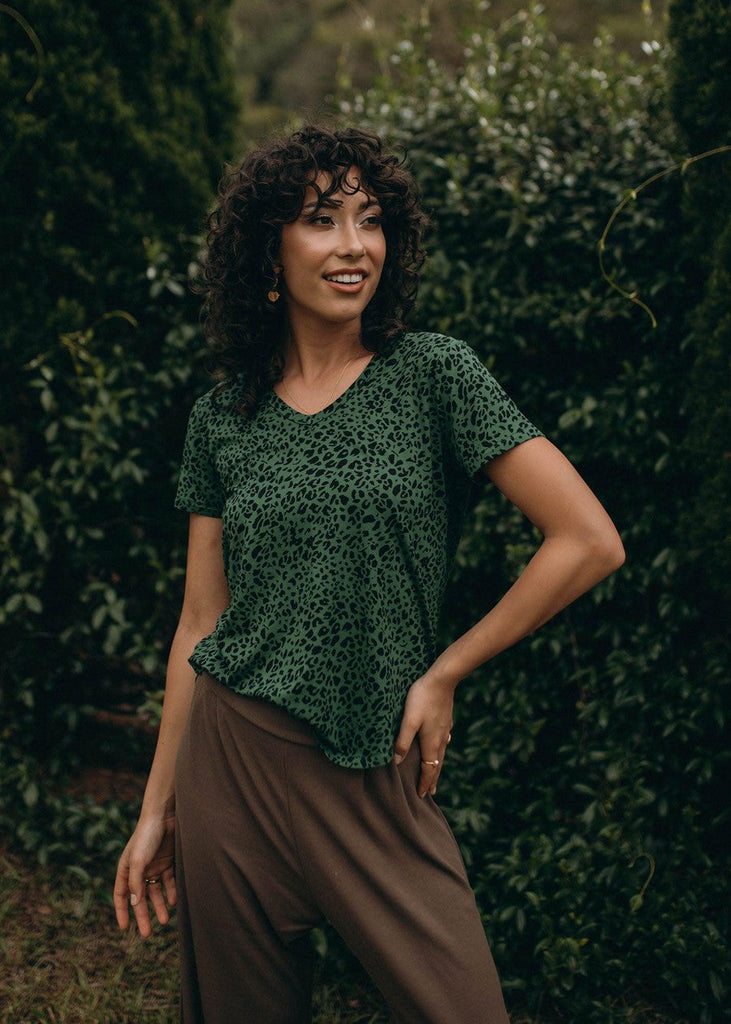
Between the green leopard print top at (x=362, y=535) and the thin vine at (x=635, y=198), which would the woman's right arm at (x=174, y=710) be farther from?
the thin vine at (x=635, y=198)

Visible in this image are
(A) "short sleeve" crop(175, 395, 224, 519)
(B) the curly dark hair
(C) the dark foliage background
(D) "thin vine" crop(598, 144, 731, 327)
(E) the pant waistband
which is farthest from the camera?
(C) the dark foliage background

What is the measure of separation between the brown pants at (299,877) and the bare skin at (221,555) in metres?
0.12

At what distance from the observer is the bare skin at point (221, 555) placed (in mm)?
1381

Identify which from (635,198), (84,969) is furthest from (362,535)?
(84,969)

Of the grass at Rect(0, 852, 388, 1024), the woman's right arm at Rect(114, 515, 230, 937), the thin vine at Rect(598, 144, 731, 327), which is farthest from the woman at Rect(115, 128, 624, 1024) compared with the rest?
the grass at Rect(0, 852, 388, 1024)

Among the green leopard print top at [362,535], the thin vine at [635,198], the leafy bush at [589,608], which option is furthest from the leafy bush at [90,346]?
the green leopard print top at [362,535]

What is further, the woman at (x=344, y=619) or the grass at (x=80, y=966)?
the grass at (x=80, y=966)

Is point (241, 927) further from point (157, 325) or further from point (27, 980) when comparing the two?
point (157, 325)

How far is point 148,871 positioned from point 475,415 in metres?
1.15

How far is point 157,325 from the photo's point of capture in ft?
10.1

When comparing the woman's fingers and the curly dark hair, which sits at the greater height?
the curly dark hair

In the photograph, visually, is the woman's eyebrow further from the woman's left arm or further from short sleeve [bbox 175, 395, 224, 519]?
the woman's left arm

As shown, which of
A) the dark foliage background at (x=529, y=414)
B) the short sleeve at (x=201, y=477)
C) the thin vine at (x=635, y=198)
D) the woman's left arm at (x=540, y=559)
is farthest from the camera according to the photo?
the dark foliage background at (x=529, y=414)

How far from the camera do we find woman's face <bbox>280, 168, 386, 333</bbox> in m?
1.57
